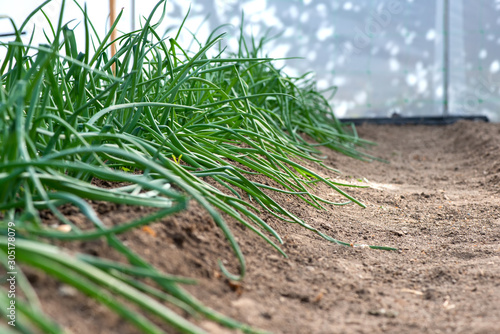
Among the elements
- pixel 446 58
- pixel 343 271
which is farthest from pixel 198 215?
pixel 446 58

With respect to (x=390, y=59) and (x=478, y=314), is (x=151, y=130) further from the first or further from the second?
(x=390, y=59)

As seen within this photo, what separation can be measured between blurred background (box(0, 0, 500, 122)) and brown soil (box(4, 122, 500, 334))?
130 inches

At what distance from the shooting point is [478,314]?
2.28 ft

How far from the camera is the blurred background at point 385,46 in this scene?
14.5ft

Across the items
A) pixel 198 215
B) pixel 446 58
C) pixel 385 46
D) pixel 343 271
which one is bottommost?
pixel 198 215

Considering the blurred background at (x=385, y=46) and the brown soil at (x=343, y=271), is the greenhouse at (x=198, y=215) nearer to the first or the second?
the brown soil at (x=343, y=271)

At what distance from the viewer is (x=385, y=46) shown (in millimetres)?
4570

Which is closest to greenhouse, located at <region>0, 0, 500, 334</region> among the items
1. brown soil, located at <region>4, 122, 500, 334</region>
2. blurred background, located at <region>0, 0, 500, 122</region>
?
brown soil, located at <region>4, 122, 500, 334</region>

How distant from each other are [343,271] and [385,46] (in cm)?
409

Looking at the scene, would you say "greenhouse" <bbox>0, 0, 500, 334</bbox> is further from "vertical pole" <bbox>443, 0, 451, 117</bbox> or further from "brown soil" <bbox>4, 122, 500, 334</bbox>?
"vertical pole" <bbox>443, 0, 451, 117</bbox>

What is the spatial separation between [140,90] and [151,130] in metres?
0.19

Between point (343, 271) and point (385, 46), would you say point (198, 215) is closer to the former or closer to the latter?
point (343, 271)

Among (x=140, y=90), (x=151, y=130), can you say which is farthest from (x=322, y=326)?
(x=140, y=90)

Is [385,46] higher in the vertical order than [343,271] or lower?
higher
